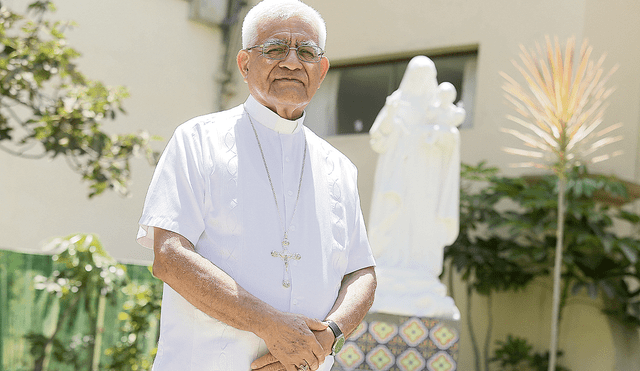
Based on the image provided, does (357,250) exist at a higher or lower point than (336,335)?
higher

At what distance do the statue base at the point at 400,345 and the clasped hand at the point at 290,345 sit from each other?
3443 mm

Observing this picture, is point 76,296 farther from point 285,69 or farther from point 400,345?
point 285,69

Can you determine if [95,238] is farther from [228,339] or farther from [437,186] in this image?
[228,339]

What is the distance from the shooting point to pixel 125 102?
394 inches

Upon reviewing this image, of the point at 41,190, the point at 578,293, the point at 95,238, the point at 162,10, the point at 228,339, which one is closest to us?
the point at 228,339

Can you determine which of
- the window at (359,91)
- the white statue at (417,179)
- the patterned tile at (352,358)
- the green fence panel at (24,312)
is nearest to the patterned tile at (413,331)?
Answer: the patterned tile at (352,358)

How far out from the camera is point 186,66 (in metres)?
10.9

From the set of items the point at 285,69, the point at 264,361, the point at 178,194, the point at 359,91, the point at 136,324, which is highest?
the point at 359,91

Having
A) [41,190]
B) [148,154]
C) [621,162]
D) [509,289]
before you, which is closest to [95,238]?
[148,154]

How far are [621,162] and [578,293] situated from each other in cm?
143

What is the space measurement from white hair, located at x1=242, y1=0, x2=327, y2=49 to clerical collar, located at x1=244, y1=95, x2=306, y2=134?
6.1 inches

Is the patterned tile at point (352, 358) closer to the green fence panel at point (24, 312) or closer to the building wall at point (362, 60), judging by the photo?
the green fence panel at point (24, 312)

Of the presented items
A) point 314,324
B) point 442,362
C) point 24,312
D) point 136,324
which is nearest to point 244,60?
point 314,324

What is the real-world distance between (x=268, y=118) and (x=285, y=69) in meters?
0.16
